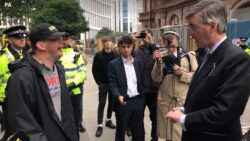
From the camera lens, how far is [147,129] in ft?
17.4

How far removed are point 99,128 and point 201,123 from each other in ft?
12.3

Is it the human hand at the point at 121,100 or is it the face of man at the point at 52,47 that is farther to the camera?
the human hand at the point at 121,100

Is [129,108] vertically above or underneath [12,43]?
underneath

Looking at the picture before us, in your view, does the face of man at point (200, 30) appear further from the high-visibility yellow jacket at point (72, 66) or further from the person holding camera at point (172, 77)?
the high-visibility yellow jacket at point (72, 66)

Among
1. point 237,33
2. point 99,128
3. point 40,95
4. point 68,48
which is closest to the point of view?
point 40,95

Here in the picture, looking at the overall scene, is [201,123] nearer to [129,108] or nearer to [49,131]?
[49,131]

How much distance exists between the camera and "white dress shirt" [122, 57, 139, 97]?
3761mm

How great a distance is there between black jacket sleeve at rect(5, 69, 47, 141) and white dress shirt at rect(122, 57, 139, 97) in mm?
1905

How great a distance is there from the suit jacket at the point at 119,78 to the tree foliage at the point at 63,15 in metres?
43.8

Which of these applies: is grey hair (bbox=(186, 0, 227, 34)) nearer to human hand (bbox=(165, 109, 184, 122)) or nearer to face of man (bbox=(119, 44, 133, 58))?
human hand (bbox=(165, 109, 184, 122))

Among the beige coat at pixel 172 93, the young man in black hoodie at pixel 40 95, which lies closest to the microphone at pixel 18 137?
the young man in black hoodie at pixel 40 95

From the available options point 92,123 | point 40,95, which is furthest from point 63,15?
point 40,95

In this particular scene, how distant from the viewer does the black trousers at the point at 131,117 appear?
3730 mm

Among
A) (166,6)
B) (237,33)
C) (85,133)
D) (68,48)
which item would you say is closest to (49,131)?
(68,48)
